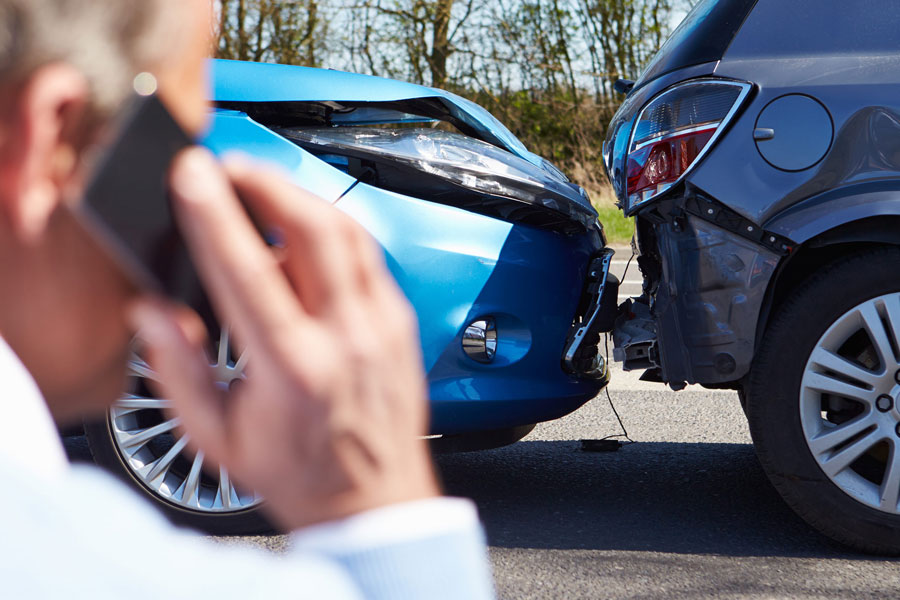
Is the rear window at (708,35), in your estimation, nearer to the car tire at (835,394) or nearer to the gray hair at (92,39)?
the car tire at (835,394)

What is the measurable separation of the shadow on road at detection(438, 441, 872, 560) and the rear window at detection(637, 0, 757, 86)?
135 centimetres

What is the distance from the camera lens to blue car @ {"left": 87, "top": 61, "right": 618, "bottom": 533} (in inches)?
111

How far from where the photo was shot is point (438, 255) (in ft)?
9.21

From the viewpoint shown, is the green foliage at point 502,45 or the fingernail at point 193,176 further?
the green foliage at point 502,45

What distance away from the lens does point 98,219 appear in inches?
15.4

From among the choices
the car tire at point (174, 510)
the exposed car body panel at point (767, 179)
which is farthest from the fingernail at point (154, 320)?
the car tire at point (174, 510)

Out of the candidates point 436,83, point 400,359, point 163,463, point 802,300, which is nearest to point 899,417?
point 802,300

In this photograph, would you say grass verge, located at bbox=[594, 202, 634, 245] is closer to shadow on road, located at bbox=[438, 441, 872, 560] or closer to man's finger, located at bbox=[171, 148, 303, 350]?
shadow on road, located at bbox=[438, 441, 872, 560]

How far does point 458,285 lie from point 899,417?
1218mm

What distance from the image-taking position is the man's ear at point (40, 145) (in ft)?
1.26

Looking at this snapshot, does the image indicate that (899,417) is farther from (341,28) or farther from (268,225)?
(341,28)

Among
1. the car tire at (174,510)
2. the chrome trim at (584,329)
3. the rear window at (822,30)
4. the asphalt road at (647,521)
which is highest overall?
the rear window at (822,30)

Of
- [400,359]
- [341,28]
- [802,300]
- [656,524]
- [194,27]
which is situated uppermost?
[341,28]

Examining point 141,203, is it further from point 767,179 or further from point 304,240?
point 767,179
